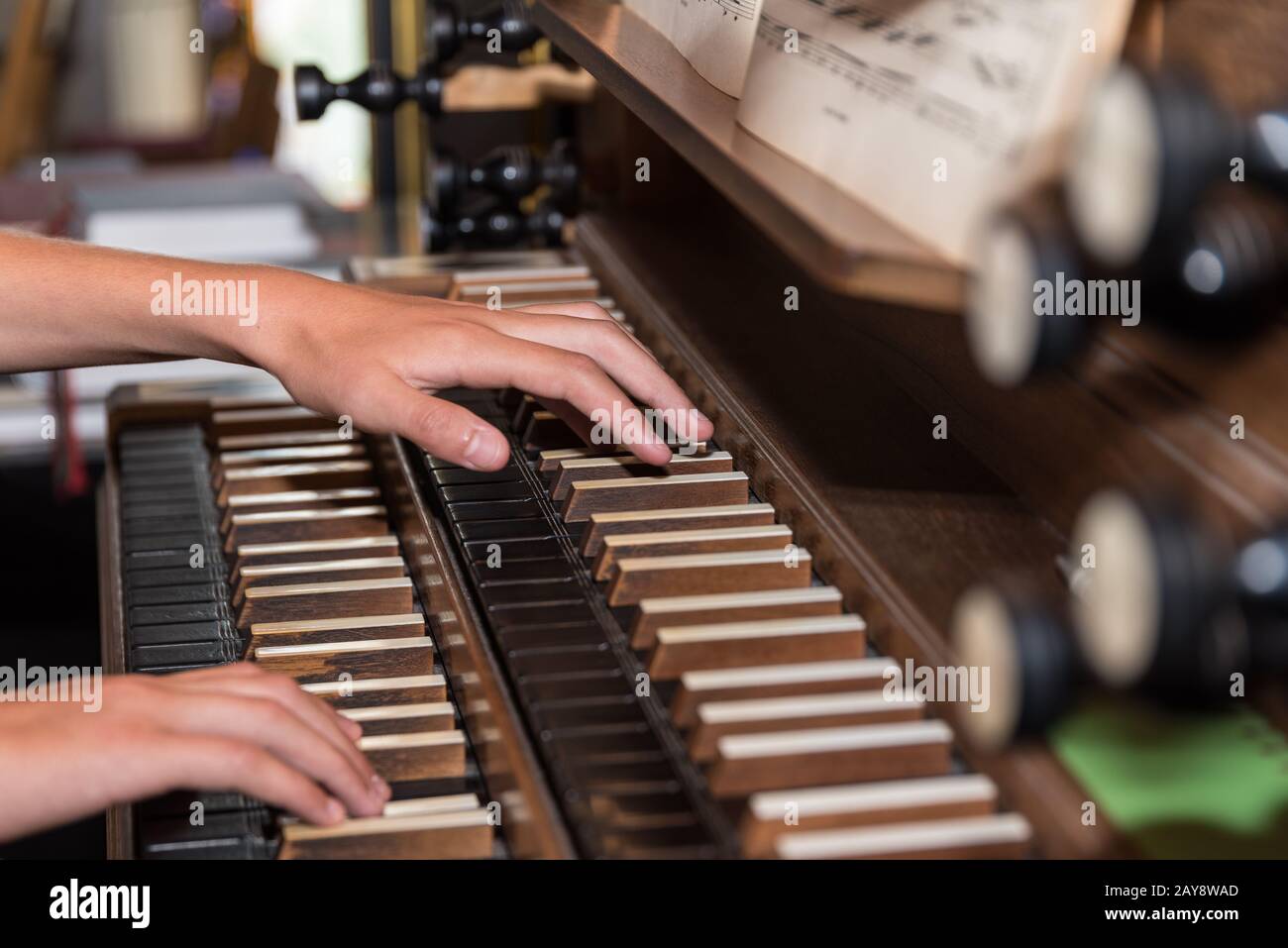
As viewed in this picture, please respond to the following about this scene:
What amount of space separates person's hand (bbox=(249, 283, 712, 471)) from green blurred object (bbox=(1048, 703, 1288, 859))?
52 centimetres

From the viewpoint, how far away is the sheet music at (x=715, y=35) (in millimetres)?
1577

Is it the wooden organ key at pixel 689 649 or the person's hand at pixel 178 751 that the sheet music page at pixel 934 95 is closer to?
the wooden organ key at pixel 689 649

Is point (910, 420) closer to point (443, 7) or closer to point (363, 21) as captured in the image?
point (443, 7)

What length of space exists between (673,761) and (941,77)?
530 millimetres

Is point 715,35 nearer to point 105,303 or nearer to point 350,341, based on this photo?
point 350,341

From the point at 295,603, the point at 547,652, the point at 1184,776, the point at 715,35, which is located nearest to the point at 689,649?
the point at 547,652

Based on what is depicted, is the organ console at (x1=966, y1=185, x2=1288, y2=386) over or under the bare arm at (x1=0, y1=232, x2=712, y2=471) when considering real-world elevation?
over

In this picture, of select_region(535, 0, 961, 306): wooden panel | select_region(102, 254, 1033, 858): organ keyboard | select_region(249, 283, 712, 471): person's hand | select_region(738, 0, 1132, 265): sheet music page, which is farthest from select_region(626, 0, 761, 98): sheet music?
select_region(102, 254, 1033, 858): organ keyboard

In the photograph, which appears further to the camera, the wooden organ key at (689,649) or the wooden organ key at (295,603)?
the wooden organ key at (295,603)

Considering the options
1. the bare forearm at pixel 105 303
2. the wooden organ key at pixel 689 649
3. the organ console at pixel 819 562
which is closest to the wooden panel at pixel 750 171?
the organ console at pixel 819 562

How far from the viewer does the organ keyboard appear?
99 cm

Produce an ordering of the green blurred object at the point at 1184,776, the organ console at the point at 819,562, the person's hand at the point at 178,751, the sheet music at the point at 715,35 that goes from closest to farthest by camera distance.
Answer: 1. the organ console at the point at 819,562
2. the green blurred object at the point at 1184,776
3. the person's hand at the point at 178,751
4. the sheet music at the point at 715,35

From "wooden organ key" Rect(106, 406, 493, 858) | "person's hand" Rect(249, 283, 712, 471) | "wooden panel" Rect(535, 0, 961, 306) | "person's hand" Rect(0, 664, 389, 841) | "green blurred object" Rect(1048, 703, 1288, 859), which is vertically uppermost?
"wooden panel" Rect(535, 0, 961, 306)

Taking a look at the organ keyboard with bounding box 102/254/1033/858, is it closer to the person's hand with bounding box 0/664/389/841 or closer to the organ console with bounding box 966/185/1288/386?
the person's hand with bounding box 0/664/389/841
